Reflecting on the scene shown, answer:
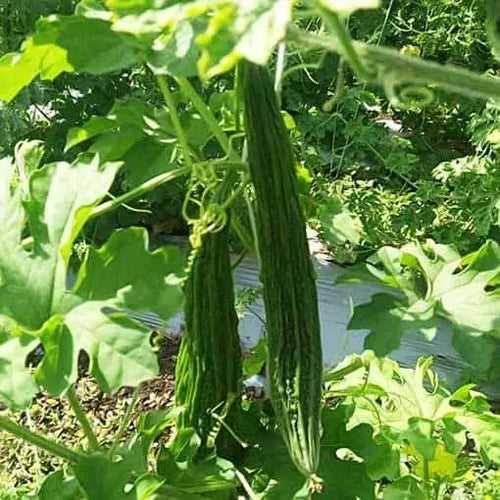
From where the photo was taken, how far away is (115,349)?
1.13 m

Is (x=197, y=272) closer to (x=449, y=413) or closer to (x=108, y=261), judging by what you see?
(x=108, y=261)

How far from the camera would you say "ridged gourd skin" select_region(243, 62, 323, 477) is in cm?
116

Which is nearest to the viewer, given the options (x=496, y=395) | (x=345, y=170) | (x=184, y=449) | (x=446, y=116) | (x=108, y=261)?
(x=108, y=261)

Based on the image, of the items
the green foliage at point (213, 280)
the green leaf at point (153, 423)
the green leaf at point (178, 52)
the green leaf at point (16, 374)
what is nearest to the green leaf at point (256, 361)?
the green foliage at point (213, 280)

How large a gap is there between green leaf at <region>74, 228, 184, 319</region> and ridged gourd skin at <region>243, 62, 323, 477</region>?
4.7 inches

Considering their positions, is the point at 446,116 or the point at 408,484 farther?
the point at 446,116

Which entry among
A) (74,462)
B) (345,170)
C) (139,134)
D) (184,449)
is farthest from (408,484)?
(345,170)

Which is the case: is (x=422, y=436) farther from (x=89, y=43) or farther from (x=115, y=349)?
(x=89, y=43)

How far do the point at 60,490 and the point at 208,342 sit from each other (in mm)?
306

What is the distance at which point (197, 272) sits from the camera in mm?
1302

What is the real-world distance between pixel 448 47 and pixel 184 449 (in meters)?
2.01

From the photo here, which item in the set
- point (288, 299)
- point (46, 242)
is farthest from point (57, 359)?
point (288, 299)

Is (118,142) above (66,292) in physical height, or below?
above

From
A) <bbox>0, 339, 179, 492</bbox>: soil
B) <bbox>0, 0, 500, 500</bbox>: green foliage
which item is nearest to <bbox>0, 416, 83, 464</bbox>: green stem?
<bbox>0, 0, 500, 500</bbox>: green foliage
